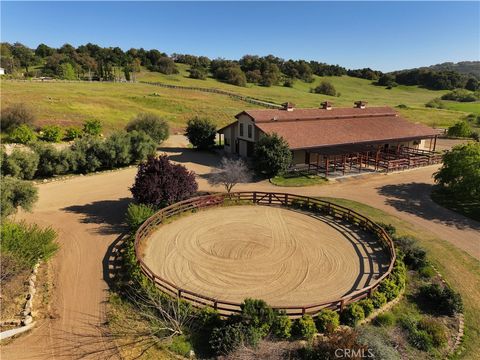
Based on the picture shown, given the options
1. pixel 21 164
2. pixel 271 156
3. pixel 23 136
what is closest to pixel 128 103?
pixel 23 136

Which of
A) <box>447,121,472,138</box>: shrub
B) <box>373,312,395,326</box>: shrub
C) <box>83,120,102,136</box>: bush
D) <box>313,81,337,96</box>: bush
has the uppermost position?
<box>313,81,337,96</box>: bush

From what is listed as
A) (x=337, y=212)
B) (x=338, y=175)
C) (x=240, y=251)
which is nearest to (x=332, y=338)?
(x=240, y=251)

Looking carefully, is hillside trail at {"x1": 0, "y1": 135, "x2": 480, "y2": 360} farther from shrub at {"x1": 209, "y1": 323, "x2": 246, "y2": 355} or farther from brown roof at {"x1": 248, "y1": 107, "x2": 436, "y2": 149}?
brown roof at {"x1": 248, "y1": 107, "x2": 436, "y2": 149}

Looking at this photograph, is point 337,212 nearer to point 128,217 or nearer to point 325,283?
point 325,283

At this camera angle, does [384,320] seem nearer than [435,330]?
No

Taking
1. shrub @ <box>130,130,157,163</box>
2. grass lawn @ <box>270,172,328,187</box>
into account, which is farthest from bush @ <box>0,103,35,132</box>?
grass lawn @ <box>270,172,328,187</box>

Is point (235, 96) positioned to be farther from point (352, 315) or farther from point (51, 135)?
point (352, 315)
